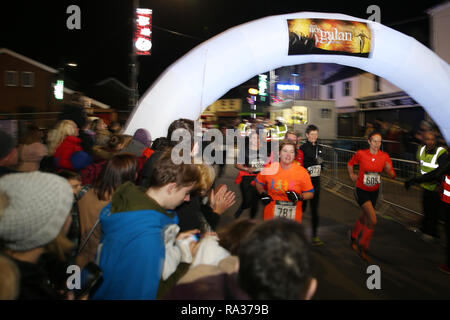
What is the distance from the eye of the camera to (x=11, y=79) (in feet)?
90.6

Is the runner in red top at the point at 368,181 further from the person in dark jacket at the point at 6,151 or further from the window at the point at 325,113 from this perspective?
the window at the point at 325,113

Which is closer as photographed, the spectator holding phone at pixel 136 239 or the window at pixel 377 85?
the spectator holding phone at pixel 136 239

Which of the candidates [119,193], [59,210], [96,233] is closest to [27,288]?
[59,210]

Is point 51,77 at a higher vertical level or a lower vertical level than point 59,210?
higher

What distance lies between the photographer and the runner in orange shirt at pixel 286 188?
4.00 metres

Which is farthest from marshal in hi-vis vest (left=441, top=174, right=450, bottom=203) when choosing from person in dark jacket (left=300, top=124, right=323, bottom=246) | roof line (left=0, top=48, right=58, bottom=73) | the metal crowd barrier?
roof line (left=0, top=48, right=58, bottom=73)

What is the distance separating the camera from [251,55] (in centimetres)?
535

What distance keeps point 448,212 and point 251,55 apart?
3835mm

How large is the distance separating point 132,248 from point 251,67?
15.2 ft

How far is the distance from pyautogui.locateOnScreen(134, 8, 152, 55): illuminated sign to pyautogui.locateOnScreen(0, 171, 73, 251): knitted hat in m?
12.8

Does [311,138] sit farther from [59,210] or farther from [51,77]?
[51,77]

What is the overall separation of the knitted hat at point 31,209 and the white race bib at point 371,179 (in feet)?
15.0

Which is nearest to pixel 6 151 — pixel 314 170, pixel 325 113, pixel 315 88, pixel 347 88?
pixel 314 170

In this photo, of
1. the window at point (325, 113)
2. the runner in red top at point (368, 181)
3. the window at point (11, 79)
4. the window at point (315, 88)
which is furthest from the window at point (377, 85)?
the window at point (11, 79)
